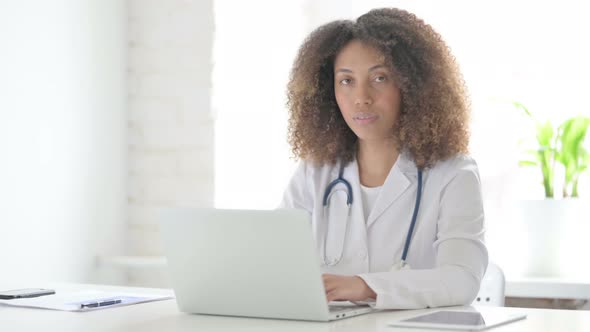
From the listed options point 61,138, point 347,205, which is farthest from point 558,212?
point 61,138

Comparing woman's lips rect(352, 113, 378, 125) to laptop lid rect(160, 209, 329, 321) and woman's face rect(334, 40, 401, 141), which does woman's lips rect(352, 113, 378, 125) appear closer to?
woman's face rect(334, 40, 401, 141)

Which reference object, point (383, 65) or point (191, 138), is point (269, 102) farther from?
point (383, 65)

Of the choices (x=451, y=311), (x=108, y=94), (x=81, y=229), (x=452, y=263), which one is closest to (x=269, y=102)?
(x=108, y=94)

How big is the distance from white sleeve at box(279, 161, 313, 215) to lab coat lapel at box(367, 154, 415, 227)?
21 cm

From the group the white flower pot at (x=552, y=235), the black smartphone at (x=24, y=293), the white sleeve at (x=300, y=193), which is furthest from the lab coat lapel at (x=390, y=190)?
the white flower pot at (x=552, y=235)

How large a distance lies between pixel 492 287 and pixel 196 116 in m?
1.30

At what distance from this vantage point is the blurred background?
277cm

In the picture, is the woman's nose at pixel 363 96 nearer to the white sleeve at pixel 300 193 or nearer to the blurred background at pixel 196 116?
the white sleeve at pixel 300 193

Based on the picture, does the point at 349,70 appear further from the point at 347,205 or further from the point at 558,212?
the point at 558,212

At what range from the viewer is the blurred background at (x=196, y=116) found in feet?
9.09

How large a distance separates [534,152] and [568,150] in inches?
4.5

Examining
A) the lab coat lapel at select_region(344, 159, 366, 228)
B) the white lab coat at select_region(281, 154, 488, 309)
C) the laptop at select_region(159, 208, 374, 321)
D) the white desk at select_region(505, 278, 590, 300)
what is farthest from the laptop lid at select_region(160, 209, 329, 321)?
the white desk at select_region(505, 278, 590, 300)

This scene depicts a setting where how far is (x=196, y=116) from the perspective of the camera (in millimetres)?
2939

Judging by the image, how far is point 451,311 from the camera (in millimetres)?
1547
